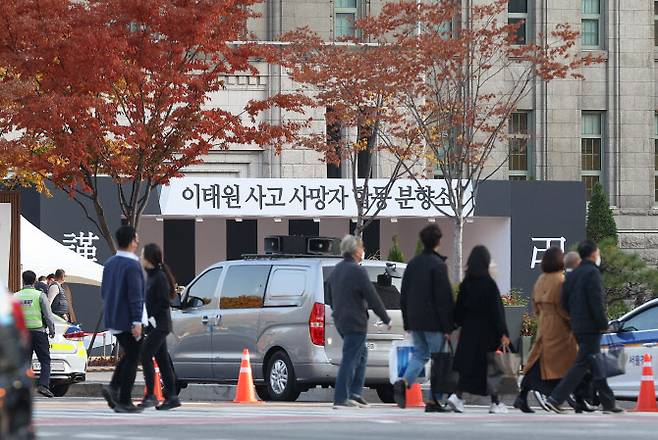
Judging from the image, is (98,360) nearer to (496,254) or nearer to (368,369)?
(368,369)

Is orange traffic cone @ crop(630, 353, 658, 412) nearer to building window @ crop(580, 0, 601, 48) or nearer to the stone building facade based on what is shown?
the stone building facade

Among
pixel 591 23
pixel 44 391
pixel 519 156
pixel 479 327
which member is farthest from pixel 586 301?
pixel 591 23

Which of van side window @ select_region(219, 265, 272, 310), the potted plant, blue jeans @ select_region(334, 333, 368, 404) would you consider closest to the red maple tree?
the potted plant

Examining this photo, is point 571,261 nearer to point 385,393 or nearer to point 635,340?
point 635,340

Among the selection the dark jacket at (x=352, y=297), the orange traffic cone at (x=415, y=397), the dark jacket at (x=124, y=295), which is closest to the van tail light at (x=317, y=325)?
the orange traffic cone at (x=415, y=397)

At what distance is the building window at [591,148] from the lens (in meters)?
49.5

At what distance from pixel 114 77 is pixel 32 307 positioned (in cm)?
745

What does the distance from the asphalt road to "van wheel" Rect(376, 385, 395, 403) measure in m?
4.68

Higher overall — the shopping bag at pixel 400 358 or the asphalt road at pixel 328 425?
the shopping bag at pixel 400 358

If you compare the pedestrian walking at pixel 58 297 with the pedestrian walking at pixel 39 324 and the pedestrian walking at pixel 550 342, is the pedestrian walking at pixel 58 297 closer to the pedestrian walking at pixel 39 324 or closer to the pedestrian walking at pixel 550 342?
the pedestrian walking at pixel 39 324

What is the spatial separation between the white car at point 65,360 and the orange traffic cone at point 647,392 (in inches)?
341

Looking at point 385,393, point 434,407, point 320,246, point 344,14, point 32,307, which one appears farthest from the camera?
point 344,14

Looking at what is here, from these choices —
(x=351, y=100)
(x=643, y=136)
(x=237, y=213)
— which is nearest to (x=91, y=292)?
(x=237, y=213)

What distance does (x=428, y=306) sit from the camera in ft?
51.3
